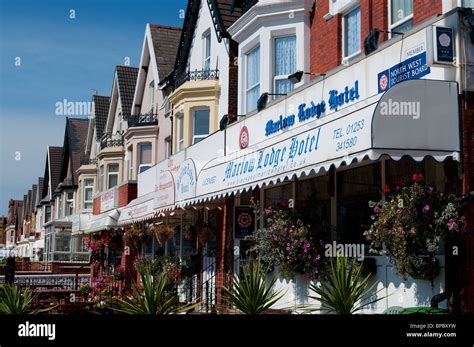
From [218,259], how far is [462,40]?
34.1 feet

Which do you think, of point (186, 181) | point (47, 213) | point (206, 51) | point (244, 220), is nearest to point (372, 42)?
point (244, 220)

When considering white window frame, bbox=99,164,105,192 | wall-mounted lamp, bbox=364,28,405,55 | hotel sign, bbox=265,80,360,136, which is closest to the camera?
wall-mounted lamp, bbox=364,28,405,55

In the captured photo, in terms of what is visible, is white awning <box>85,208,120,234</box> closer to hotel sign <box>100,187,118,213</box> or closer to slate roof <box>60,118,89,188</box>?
hotel sign <box>100,187,118,213</box>

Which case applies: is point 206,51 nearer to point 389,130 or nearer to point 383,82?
point 383,82

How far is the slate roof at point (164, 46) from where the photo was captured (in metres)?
30.6

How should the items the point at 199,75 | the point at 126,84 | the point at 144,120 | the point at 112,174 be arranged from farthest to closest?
the point at 126,84 < the point at 112,174 < the point at 144,120 < the point at 199,75

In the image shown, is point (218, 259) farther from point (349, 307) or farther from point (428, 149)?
point (428, 149)

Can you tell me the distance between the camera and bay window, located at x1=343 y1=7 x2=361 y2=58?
1416 centimetres

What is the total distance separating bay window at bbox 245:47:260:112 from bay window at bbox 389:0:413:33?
5.59m

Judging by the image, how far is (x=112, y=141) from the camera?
38.1 m

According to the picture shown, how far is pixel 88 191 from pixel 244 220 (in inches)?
1332

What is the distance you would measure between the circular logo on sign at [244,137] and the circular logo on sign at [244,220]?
1718mm

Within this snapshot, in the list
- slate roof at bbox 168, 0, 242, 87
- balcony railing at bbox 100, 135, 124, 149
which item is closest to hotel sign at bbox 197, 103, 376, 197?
slate roof at bbox 168, 0, 242, 87

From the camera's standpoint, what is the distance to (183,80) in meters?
23.6
